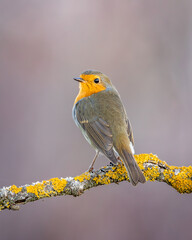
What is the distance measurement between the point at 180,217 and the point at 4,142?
2.14 metres

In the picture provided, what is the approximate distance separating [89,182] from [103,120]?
0.72 m

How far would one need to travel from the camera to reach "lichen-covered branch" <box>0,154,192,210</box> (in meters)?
2.42

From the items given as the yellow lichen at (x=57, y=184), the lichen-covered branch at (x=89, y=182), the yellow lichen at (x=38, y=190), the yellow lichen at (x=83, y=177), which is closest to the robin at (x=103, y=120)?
the lichen-covered branch at (x=89, y=182)

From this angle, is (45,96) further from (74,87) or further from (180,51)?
(180,51)

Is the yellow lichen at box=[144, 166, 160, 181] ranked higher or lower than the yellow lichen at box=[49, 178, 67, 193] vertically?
higher

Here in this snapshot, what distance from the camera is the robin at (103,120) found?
3.15 metres

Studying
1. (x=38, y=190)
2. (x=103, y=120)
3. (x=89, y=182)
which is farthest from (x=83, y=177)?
(x=103, y=120)

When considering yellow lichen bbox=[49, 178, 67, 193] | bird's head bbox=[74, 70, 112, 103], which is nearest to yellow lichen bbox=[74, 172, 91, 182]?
yellow lichen bbox=[49, 178, 67, 193]

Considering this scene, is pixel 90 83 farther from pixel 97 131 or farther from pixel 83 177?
pixel 83 177

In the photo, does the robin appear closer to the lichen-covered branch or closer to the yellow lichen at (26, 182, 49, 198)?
the lichen-covered branch

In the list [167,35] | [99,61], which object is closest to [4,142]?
[99,61]

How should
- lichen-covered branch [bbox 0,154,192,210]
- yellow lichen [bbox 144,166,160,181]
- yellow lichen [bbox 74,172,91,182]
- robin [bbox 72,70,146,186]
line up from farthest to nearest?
robin [bbox 72,70,146,186] → yellow lichen [bbox 144,166,160,181] → yellow lichen [bbox 74,172,91,182] → lichen-covered branch [bbox 0,154,192,210]

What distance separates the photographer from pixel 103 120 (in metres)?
3.30

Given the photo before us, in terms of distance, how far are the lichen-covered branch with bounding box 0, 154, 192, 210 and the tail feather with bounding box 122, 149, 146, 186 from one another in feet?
0.26
